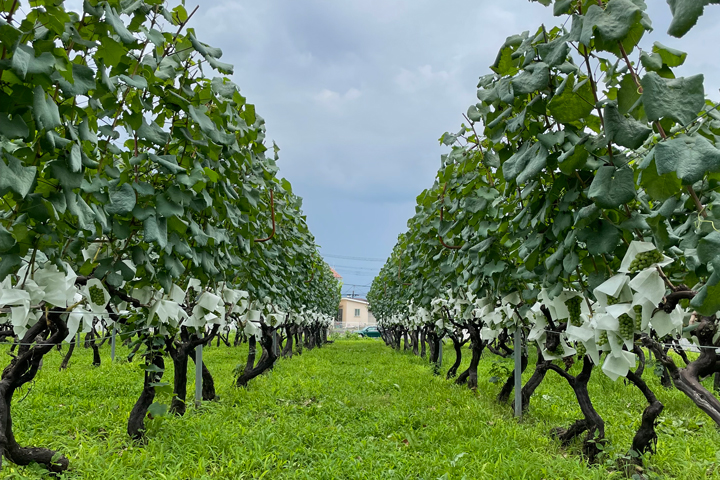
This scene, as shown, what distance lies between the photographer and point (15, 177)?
1186 mm

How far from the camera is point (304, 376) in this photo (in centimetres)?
942

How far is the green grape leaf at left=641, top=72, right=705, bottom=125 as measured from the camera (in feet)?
3.56

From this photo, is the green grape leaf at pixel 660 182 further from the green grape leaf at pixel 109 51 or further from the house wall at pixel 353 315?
the house wall at pixel 353 315

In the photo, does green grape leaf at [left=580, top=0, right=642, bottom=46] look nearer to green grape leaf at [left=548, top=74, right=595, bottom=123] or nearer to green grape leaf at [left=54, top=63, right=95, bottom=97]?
green grape leaf at [left=548, top=74, right=595, bottom=123]

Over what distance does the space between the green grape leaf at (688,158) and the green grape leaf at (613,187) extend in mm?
366

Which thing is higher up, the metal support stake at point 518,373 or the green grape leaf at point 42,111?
A: the green grape leaf at point 42,111

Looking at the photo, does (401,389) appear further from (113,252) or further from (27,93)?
(27,93)

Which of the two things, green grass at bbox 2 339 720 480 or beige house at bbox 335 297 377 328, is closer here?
green grass at bbox 2 339 720 480

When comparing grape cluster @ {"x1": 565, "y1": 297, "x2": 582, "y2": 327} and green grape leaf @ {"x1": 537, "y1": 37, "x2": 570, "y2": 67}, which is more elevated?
green grape leaf @ {"x1": 537, "y1": 37, "x2": 570, "y2": 67}

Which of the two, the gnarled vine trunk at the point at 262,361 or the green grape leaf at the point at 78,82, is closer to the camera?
the green grape leaf at the point at 78,82

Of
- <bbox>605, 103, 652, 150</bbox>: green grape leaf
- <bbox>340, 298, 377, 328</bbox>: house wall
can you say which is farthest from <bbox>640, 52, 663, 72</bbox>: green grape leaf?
<bbox>340, 298, 377, 328</bbox>: house wall

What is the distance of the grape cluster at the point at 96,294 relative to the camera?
2.72 meters

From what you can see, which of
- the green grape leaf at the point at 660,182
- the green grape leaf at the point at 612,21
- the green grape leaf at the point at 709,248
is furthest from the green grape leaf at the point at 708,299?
the green grape leaf at the point at 612,21

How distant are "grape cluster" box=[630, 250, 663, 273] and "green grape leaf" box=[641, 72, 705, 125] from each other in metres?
0.66
